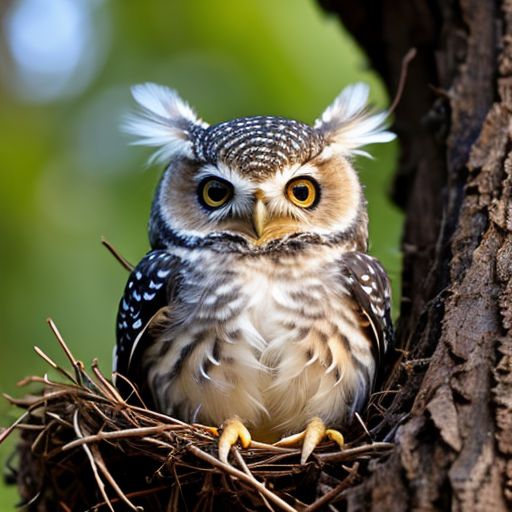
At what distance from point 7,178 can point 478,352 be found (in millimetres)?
4035

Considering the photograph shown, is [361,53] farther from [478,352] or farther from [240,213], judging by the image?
[478,352]

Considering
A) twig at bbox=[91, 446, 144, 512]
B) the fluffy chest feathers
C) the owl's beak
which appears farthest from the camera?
the owl's beak

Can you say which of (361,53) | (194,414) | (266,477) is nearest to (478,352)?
(266,477)

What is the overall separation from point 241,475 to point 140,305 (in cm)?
103

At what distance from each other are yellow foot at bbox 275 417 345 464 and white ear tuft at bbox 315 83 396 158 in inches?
54.7

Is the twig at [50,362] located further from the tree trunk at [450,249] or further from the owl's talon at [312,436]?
the tree trunk at [450,249]

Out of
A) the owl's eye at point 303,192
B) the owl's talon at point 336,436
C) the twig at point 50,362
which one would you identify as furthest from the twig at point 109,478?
the owl's eye at point 303,192

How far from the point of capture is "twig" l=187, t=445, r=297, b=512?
2.98 m

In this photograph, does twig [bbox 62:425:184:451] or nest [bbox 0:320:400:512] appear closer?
nest [bbox 0:320:400:512]

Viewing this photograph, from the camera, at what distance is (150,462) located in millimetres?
3684

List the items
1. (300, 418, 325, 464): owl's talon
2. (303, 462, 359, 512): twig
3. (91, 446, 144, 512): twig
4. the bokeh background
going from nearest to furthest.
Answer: (303, 462, 359, 512): twig, (91, 446, 144, 512): twig, (300, 418, 325, 464): owl's talon, the bokeh background

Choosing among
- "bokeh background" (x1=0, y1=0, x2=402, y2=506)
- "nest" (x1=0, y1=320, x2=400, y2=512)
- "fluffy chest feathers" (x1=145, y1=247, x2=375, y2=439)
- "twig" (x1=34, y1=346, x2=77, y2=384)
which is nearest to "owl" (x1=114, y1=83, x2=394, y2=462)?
"fluffy chest feathers" (x1=145, y1=247, x2=375, y2=439)

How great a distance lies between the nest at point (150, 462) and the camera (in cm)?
315

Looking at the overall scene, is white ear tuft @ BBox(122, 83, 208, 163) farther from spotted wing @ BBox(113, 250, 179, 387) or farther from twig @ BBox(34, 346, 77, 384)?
twig @ BBox(34, 346, 77, 384)
